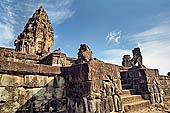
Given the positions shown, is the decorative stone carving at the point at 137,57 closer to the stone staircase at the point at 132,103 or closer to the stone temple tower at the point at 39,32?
the stone staircase at the point at 132,103

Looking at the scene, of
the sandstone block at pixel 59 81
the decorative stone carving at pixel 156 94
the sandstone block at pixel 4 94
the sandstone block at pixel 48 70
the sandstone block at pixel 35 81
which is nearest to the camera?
the sandstone block at pixel 4 94

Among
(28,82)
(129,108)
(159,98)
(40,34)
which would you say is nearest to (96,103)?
(129,108)

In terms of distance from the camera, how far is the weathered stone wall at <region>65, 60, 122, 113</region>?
3293mm

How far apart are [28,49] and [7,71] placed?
21739 mm

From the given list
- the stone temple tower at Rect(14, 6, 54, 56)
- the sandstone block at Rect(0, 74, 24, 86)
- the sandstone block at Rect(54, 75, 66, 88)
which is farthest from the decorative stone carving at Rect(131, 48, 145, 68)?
the stone temple tower at Rect(14, 6, 54, 56)

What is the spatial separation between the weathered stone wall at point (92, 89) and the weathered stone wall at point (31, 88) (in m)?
0.33

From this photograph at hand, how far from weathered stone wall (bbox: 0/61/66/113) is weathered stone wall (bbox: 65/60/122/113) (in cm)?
33

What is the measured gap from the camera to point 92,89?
3316 mm

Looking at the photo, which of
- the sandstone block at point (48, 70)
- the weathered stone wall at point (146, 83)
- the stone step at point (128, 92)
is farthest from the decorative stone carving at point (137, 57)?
the sandstone block at point (48, 70)

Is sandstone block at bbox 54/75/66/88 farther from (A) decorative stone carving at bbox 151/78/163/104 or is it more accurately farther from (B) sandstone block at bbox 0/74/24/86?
(A) decorative stone carving at bbox 151/78/163/104

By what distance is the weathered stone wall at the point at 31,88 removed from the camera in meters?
2.98

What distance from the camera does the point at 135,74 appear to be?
6355 mm

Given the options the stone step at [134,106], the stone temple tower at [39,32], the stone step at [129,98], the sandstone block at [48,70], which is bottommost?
the stone step at [134,106]

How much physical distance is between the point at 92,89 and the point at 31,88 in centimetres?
164
